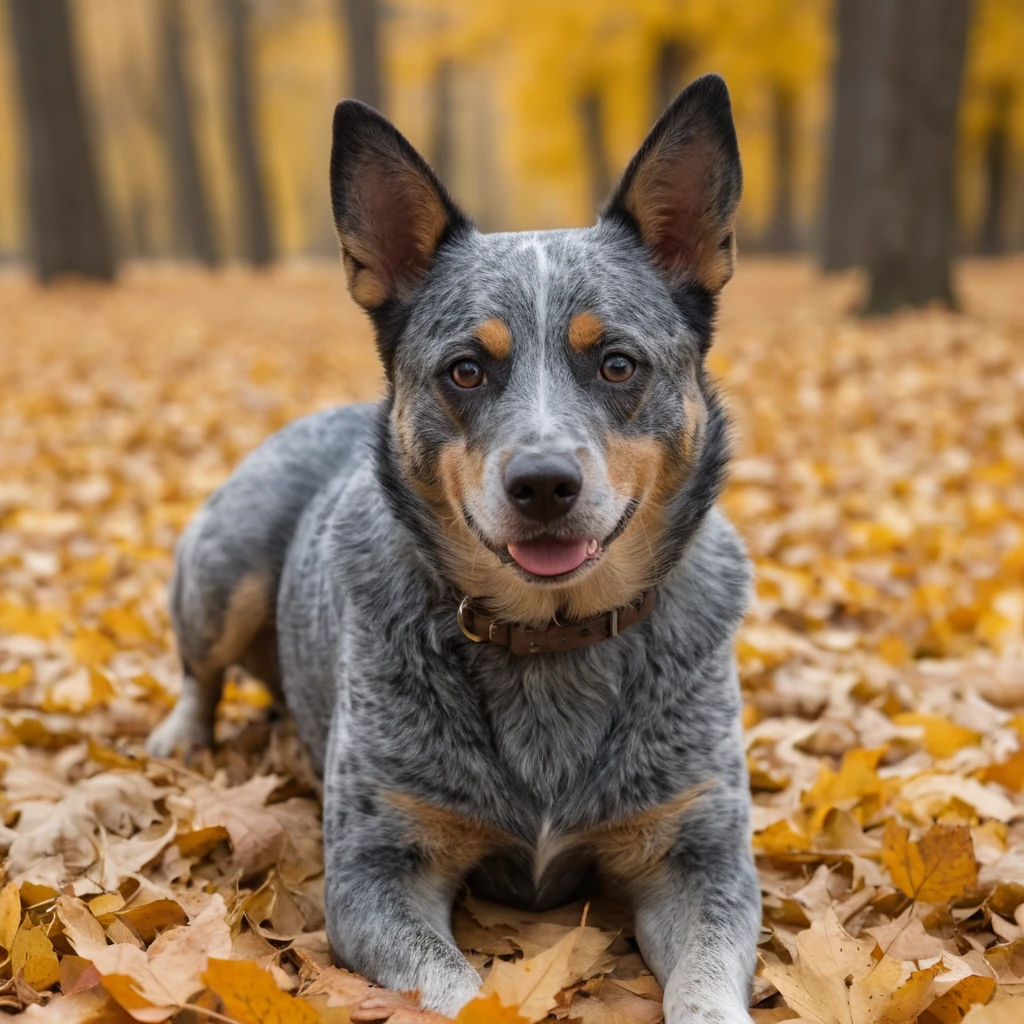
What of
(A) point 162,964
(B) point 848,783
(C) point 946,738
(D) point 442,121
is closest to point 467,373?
(A) point 162,964

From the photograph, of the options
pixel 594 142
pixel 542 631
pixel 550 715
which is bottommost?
pixel 550 715

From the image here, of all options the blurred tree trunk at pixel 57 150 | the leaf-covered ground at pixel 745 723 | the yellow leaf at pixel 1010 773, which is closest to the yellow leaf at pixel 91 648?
the leaf-covered ground at pixel 745 723

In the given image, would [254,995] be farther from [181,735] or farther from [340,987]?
[181,735]

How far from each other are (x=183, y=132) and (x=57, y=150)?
1015cm

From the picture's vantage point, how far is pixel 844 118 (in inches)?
734

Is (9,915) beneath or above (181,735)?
above

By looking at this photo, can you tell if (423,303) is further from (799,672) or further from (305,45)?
(305,45)

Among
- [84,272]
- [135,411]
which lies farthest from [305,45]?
[135,411]

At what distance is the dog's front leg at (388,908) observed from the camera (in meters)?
2.51

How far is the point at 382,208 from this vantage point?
126 inches

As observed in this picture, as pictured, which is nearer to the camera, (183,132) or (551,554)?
(551,554)

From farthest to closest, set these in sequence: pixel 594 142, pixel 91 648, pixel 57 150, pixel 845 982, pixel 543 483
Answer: pixel 594 142, pixel 57 150, pixel 91 648, pixel 543 483, pixel 845 982

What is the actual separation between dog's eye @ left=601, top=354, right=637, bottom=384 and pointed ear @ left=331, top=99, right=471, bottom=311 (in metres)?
0.64

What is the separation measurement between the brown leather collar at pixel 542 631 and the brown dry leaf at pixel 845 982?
2.81ft
